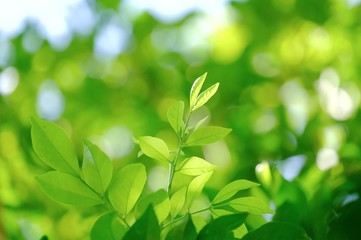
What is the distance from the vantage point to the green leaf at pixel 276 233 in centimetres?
35

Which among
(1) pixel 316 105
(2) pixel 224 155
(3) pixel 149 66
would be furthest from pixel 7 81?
(1) pixel 316 105

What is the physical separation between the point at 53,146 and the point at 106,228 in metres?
0.06

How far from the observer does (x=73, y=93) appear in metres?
1.23

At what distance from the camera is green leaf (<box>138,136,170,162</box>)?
39 centimetres

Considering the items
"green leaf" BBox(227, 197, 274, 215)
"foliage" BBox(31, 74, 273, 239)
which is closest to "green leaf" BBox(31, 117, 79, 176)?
"foliage" BBox(31, 74, 273, 239)

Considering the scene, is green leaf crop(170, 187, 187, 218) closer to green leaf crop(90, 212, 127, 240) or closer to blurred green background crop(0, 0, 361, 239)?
Answer: green leaf crop(90, 212, 127, 240)

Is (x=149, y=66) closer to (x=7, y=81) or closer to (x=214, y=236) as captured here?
(x=7, y=81)

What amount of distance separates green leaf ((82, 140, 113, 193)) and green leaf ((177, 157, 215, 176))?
0.05 metres

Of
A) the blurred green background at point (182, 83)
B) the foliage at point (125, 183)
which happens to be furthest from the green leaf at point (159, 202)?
the blurred green background at point (182, 83)

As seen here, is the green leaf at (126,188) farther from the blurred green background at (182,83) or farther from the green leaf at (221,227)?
the blurred green background at (182,83)

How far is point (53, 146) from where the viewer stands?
37 centimetres

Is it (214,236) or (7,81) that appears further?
(7,81)

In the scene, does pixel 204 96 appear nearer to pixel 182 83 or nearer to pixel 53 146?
pixel 53 146

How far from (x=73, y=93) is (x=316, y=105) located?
49 cm
